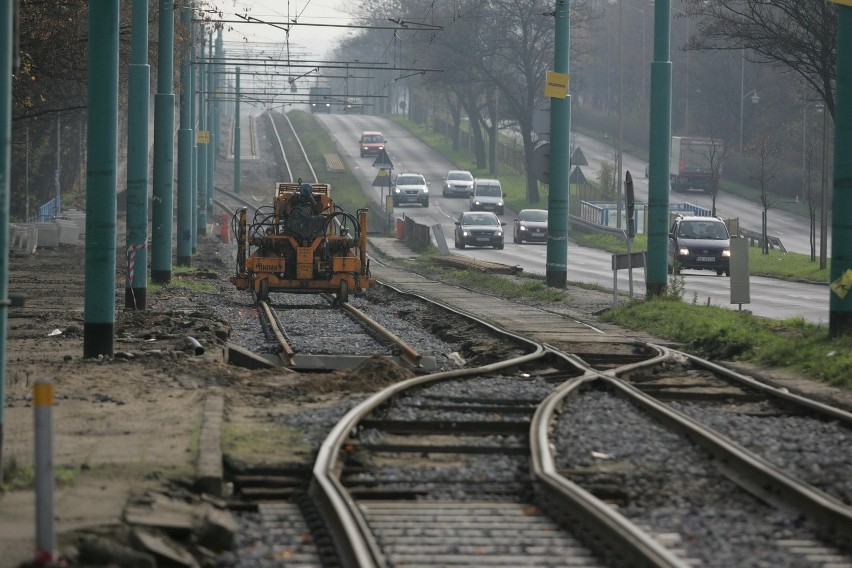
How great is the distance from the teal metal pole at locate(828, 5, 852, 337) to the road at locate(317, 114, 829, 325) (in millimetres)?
5680

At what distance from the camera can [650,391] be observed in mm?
14516

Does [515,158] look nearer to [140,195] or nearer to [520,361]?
[140,195]

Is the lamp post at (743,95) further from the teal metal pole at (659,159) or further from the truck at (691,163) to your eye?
the teal metal pole at (659,159)

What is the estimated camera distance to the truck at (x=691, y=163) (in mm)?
83625

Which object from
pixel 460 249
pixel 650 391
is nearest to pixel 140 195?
pixel 650 391

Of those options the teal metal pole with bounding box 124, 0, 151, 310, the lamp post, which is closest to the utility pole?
the teal metal pole with bounding box 124, 0, 151, 310

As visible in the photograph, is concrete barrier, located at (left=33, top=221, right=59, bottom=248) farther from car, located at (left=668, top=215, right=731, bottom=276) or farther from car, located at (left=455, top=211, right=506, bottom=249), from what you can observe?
car, located at (left=668, top=215, right=731, bottom=276)

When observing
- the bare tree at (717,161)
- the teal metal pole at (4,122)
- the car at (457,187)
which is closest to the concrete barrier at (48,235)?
the bare tree at (717,161)

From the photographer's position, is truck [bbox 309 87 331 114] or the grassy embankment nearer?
the grassy embankment

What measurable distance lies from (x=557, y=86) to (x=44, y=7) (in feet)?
35.1

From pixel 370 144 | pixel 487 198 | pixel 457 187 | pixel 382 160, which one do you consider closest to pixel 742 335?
pixel 382 160

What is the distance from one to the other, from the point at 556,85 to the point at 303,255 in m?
6.66

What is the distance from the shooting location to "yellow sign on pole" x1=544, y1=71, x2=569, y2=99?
31047mm

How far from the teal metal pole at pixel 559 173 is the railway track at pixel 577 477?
17.0 metres
